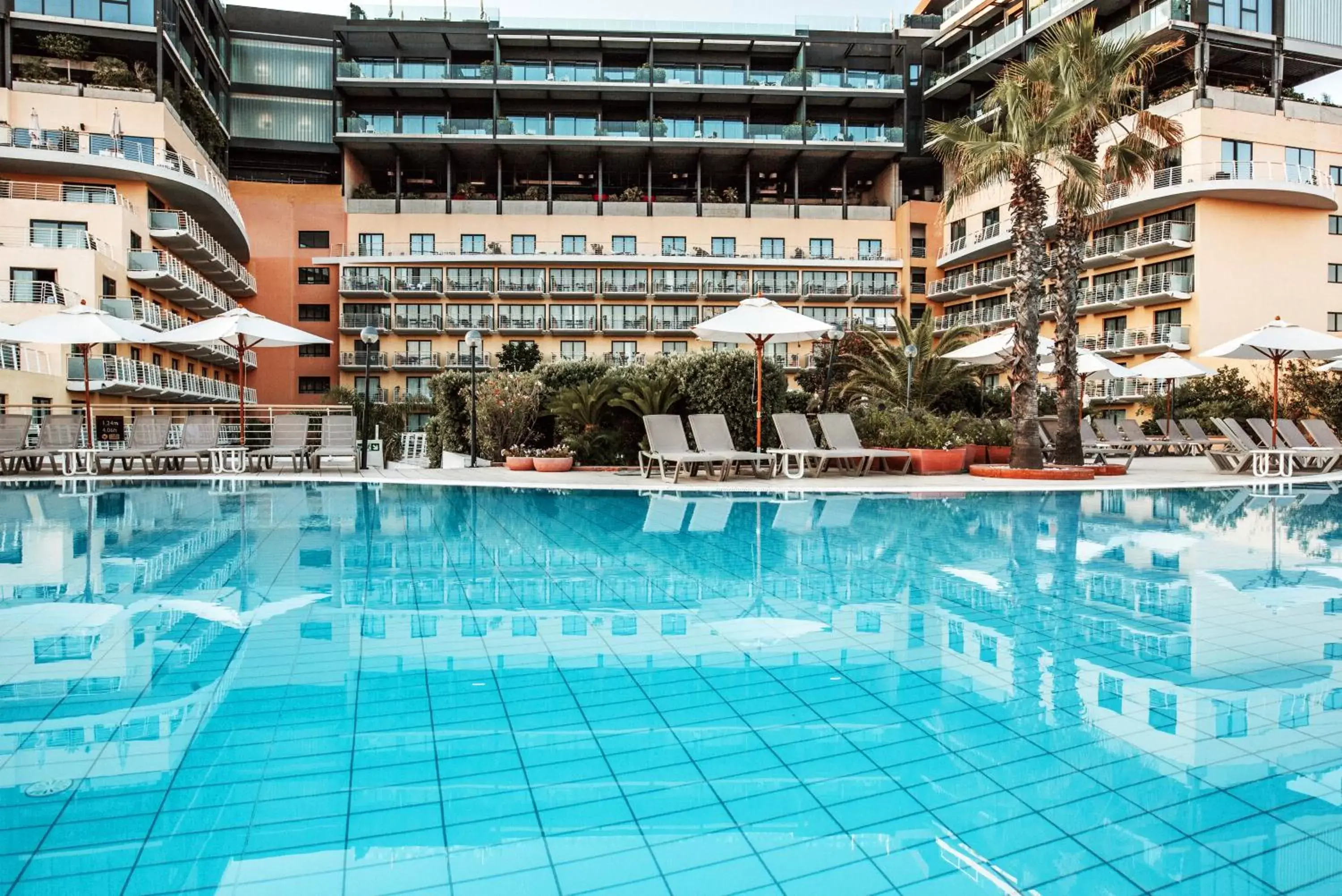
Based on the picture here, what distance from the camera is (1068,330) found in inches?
597

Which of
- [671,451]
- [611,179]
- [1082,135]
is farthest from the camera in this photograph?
[611,179]

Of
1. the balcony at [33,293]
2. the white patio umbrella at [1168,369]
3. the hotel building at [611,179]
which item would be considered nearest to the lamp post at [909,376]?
the white patio umbrella at [1168,369]

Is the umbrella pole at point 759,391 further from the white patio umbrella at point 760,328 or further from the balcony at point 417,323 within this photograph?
the balcony at point 417,323

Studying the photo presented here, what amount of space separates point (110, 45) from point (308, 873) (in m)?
40.1

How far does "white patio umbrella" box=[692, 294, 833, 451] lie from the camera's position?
45.6 ft

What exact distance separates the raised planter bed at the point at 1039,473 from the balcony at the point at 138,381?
20.7 meters

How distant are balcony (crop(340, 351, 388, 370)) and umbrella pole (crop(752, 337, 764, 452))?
3001cm

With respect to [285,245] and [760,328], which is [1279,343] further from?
[285,245]

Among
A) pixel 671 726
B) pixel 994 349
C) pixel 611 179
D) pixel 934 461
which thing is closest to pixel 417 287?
pixel 611 179

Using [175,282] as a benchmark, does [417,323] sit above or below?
below

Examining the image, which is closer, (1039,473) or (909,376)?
(1039,473)

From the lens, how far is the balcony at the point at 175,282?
99.5ft

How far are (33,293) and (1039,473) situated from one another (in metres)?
27.5

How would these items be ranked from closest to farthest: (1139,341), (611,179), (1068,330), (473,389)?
(1068,330) → (473,389) → (1139,341) → (611,179)
